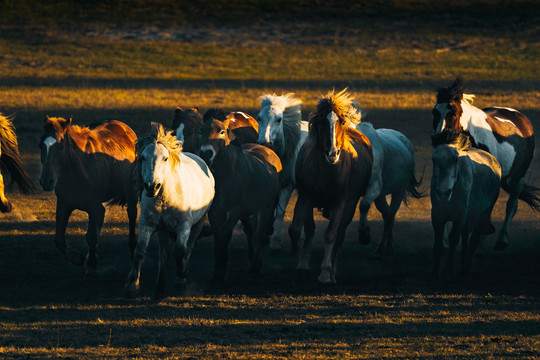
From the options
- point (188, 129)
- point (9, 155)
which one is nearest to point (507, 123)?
point (188, 129)

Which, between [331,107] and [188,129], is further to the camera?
[188,129]

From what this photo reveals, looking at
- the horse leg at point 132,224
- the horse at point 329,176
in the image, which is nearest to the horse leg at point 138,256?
the horse leg at point 132,224

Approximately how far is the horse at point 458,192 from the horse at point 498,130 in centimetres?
84

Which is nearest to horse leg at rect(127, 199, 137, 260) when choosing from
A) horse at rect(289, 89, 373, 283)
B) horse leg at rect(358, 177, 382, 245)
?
horse at rect(289, 89, 373, 283)

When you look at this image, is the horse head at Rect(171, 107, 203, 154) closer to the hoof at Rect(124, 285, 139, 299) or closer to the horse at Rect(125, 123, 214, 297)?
the horse at Rect(125, 123, 214, 297)

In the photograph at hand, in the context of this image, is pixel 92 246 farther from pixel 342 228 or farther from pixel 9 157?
pixel 342 228

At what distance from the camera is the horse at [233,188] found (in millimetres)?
9852

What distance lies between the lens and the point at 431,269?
35.7 feet

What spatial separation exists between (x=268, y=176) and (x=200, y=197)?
1.29 meters

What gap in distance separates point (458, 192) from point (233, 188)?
2.49 m

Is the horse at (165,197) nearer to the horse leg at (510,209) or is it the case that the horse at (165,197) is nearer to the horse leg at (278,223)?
the horse leg at (278,223)

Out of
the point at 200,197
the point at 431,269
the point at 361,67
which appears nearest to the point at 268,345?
the point at 200,197

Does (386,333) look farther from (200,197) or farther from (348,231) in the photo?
(348,231)

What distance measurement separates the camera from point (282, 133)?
11.6 m
